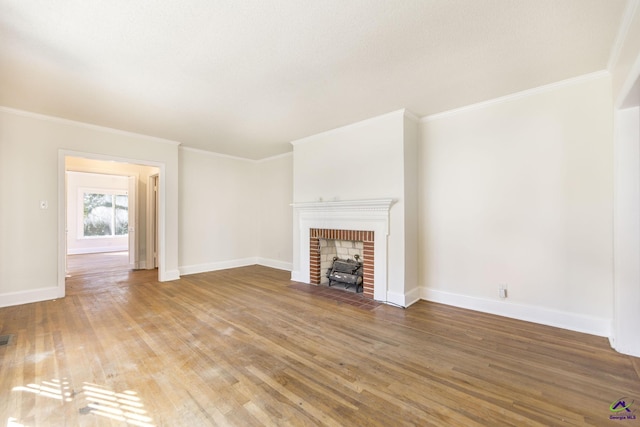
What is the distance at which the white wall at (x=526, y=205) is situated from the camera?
2768mm

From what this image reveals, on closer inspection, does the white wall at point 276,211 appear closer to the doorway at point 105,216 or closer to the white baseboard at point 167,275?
the white baseboard at point 167,275

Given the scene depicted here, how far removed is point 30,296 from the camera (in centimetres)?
382

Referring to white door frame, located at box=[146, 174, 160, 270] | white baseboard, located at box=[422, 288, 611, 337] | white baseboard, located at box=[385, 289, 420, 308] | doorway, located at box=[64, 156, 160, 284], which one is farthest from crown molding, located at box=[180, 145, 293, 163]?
white baseboard, located at box=[422, 288, 611, 337]

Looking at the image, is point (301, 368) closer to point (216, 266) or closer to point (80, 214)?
point (216, 266)

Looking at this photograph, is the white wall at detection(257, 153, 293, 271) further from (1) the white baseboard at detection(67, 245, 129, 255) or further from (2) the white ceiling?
(1) the white baseboard at detection(67, 245, 129, 255)

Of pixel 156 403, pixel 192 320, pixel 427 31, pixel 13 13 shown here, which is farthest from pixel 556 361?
pixel 13 13

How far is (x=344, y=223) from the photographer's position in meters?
4.34

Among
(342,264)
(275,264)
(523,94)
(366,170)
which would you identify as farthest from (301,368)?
(275,264)

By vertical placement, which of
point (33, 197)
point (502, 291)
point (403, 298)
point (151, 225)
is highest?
point (33, 197)

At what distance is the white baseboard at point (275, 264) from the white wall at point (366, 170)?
92 centimetres

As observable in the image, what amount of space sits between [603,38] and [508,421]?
2.94 metres

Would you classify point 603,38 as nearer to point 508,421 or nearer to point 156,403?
point 508,421

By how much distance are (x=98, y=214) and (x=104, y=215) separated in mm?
175

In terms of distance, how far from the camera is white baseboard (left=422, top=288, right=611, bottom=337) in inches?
108
